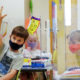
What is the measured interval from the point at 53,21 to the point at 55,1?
181mm

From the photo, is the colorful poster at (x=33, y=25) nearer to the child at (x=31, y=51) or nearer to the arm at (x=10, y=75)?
the child at (x=31, y=51)

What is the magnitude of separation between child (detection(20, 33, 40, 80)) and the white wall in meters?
0.21

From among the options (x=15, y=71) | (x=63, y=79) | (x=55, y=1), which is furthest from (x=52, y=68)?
(x=55, y=1)

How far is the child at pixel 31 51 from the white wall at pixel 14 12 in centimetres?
21

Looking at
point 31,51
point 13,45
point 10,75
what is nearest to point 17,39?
point 13,45

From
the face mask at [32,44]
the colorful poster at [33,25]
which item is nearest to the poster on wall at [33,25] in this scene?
the colorful poster at [33,25]

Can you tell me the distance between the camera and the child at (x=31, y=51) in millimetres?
1550

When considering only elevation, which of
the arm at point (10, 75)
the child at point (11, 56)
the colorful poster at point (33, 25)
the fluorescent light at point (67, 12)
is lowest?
the arm at point (10, 75)

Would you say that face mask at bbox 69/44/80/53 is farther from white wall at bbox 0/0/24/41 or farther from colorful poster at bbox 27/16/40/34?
white wall at bbox 0/0/24/41

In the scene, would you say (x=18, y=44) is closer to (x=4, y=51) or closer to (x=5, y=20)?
(x=4, y=51)

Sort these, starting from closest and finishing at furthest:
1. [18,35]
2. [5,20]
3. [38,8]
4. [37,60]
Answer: [18,35], [37,60], [5,20], [38,8]

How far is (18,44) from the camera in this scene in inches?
48.3

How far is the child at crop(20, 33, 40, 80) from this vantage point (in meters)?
1.55

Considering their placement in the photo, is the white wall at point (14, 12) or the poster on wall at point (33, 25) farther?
the white wall at point (14, 12)
